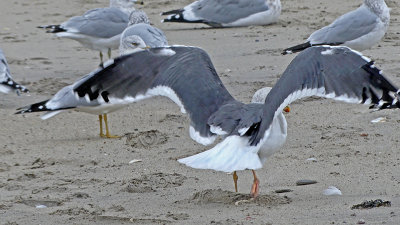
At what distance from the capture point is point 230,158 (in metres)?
4.28

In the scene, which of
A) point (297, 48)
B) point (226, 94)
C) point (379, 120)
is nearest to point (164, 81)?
point (226, 94)

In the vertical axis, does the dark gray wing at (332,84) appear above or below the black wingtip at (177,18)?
above

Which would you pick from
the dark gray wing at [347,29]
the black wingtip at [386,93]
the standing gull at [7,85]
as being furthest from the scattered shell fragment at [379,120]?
the standing gull at [7,85]

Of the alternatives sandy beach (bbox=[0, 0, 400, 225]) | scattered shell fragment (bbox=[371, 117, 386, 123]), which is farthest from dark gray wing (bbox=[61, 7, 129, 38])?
scattered shell fragment (bbox=[371, 117, 386, 123])

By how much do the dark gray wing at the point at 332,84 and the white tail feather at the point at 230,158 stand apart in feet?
0.21

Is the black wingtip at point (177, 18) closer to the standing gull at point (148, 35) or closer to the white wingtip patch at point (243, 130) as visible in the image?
the standing gull at point (148, 35)

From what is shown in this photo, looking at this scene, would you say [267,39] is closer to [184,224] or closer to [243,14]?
[243,14]

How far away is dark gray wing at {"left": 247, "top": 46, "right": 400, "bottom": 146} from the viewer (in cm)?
446

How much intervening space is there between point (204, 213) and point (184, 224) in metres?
0.22

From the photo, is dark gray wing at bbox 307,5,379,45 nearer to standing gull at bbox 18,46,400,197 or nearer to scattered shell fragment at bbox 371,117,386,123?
scattered shell fragment at bbox 371,117,386,123

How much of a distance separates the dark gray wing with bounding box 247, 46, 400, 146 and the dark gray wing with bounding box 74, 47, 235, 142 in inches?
14.3

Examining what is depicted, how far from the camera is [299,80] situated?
4.51 meters

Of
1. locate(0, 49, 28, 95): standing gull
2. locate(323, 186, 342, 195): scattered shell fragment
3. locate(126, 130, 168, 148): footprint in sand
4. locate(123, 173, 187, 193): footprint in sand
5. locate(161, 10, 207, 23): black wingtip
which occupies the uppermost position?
locate(0, 49, 28, 95): standing gull

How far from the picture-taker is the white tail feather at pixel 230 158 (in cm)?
422
